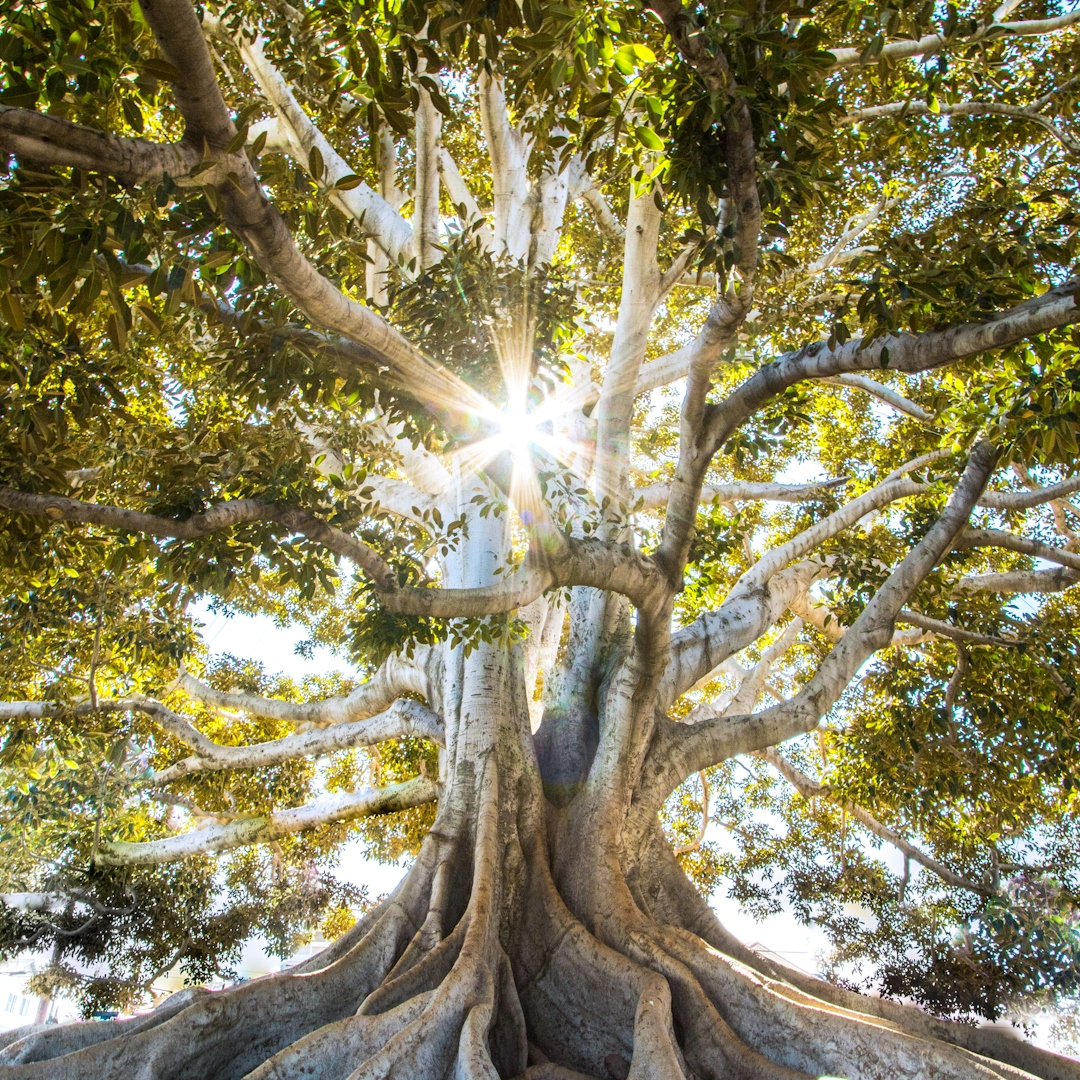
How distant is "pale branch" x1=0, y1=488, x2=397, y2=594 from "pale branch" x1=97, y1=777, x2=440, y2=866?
11.1ft

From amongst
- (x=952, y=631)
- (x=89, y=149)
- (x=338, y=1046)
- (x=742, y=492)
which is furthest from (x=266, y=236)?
(x=952, y=631)

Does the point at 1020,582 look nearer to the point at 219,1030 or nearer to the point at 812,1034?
the point at 812,1034

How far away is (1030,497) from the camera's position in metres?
5.36

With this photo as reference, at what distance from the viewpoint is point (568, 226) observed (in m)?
8.62

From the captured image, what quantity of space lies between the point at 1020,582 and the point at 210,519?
6132mm

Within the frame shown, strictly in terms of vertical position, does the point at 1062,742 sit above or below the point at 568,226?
below

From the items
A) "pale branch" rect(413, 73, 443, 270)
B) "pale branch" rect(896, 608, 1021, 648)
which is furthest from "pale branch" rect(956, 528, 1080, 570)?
"pale branch" rect(413, 73, 443, 270)

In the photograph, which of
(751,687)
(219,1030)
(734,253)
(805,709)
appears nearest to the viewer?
(734,253)

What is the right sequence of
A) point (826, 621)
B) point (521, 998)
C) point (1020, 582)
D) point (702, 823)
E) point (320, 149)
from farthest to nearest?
point (702, 823) → point (826, 621) → point (1020, 582) → point (320, 149) → point (521, 998)

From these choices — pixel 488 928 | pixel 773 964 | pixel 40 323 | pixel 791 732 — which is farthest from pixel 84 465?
pixel 773 964

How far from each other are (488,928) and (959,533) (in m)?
3.46

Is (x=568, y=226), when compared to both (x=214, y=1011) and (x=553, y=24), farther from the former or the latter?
(x=214, y=1011)

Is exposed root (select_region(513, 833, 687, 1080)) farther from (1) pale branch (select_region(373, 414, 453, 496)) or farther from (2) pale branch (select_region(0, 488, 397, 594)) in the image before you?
(1) pale branch (select_region(373, 414, 453, 496))

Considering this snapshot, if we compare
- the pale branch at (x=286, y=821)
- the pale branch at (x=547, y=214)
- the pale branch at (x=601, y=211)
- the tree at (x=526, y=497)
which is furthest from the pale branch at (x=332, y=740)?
the pale branch at (x=601, y=211)
